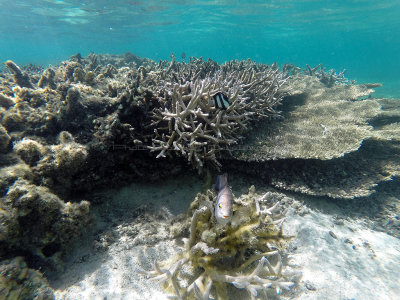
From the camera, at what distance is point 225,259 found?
94.7 inches

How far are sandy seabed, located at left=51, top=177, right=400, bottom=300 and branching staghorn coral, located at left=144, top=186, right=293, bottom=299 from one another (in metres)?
0.26

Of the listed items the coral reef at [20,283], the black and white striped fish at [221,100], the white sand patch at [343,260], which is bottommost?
the coral reef at [20,283]

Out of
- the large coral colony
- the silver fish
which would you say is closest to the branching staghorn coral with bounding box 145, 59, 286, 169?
the large coral colony

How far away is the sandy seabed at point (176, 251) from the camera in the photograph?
2.33m

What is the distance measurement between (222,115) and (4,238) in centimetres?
304

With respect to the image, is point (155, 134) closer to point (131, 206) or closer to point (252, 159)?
point (131, 206)

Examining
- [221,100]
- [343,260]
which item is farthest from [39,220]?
[343,260]

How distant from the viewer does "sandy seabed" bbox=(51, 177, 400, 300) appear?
91.9 inches

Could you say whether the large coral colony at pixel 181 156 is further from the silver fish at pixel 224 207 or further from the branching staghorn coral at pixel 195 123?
the silver fish at pixel 224 207

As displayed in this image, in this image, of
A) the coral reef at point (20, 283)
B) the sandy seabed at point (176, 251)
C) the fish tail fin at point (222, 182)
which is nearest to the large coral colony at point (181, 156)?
the coral reef at point (20, 283)

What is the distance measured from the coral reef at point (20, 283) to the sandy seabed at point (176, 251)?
10.2 inches

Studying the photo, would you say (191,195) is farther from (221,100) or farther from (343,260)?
(343,260)

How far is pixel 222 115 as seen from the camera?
3461 mm

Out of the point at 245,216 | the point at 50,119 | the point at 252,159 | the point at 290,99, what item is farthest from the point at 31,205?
the point at 290,99
